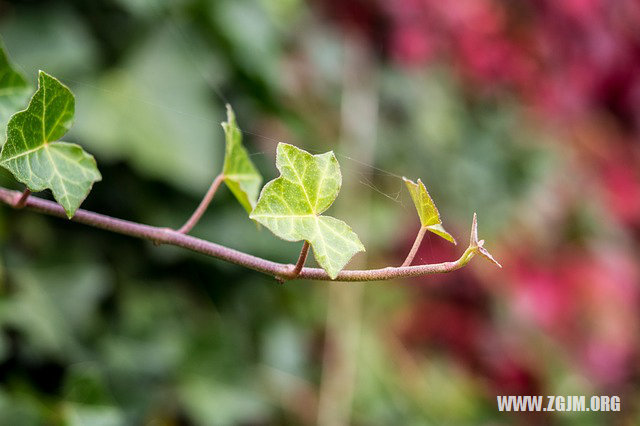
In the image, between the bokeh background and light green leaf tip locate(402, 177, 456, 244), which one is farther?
the bokeh background

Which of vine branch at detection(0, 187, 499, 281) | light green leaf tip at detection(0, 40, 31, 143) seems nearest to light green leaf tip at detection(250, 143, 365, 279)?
vine branch at detection(0, 187, 499, 281)

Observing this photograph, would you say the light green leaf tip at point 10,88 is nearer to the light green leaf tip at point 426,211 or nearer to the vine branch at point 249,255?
the vine branch at point 249,255

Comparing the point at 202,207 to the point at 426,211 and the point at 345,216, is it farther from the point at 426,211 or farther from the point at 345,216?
the point at 345,216

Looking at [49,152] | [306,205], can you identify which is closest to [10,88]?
[49,152]

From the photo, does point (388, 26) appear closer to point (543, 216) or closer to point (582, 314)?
point (543, 216)

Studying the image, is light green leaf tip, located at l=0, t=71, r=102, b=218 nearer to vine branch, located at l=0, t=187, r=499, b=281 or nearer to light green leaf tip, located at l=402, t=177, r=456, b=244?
vine branch, located at l=0, t=187, r=499, b=281

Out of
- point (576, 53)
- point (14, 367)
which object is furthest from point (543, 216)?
point (14, 367)
